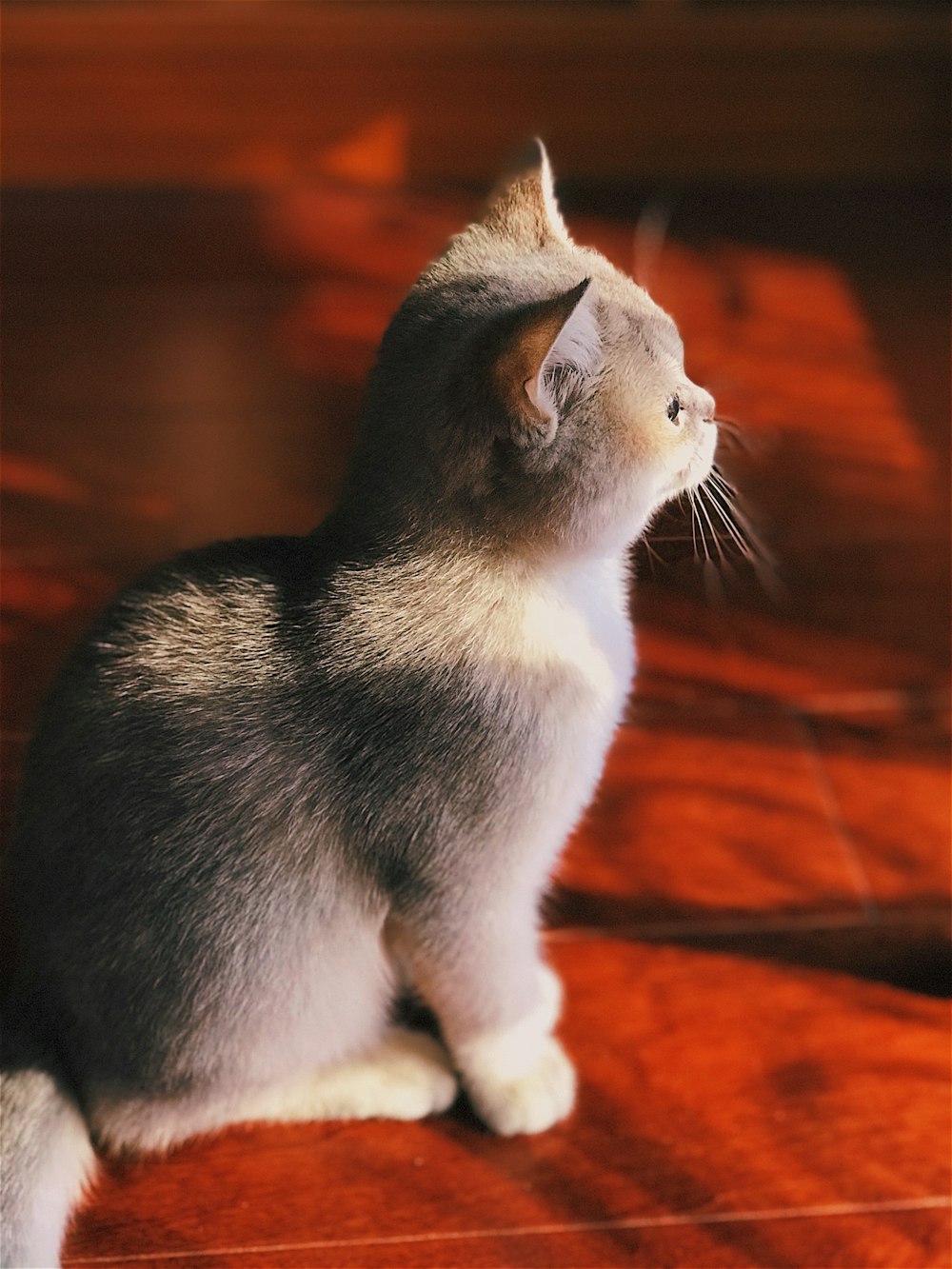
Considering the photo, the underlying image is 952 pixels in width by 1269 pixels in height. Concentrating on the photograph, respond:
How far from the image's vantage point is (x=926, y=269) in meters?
2.00

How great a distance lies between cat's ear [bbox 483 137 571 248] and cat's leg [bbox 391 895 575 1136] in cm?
45

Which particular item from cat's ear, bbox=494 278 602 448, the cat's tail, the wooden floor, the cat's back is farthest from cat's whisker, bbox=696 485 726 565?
the cat's tail

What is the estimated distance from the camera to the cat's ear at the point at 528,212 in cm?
93

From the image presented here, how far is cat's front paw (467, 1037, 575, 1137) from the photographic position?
1055 millimetres

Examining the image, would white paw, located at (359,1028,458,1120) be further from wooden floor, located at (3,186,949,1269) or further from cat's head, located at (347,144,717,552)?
cat's head, located at (347,144,717,552)

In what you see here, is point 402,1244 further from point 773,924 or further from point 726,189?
point 726,189

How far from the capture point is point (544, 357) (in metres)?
0.75

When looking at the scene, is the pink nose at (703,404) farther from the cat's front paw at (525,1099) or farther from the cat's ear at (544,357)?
the cat's front paw at (525,1099)

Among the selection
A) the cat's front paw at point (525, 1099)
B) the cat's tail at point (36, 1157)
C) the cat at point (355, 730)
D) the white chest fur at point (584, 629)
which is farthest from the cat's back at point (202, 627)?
the cat's front paw at point (525, 1099)

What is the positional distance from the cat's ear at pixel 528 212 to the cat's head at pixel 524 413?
0.02 metres

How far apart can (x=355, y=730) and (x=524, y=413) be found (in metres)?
0.24

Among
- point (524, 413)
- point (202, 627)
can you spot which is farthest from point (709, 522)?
point (202, 627)

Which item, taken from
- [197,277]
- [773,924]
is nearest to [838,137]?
[197,277]

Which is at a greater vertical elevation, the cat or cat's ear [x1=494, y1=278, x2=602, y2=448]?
cat's ear [x1=494, y1=278, x2=602, y2=448]
